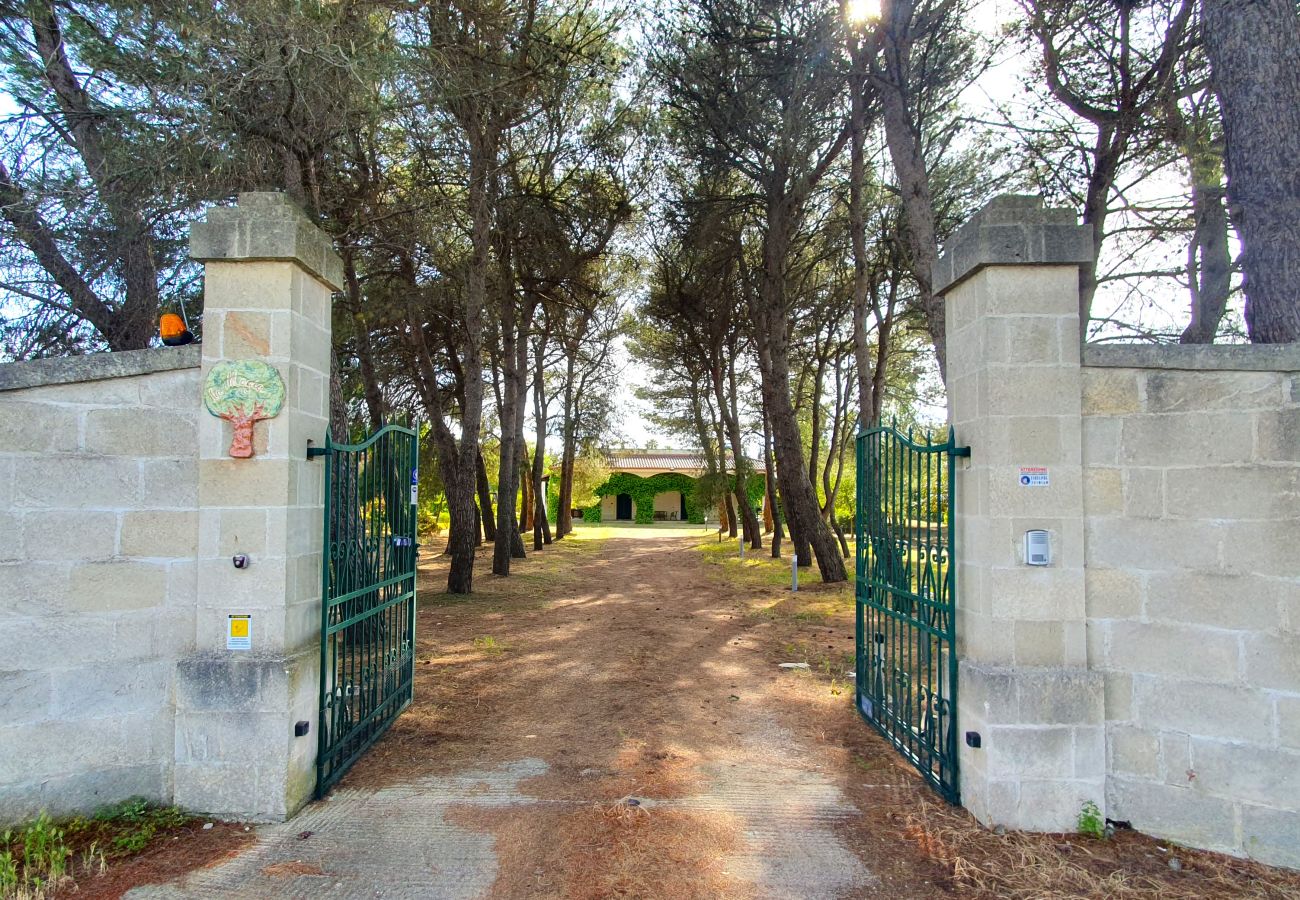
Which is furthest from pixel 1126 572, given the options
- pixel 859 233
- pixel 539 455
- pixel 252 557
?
pixel 539 455

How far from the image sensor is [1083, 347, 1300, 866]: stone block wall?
3.38 m

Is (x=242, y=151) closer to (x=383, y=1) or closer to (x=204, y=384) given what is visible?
(x=383, y=1)

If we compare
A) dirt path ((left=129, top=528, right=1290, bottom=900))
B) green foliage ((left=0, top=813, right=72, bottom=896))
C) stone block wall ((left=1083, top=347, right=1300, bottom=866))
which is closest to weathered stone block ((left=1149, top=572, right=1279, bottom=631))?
stone block wall ((left=1083, top=347, right=1300, bottom=866))

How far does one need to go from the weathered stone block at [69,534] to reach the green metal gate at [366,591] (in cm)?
102

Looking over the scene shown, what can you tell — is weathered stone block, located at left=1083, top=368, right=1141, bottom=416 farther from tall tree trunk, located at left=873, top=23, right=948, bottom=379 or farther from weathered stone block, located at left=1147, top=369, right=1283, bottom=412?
tall tree trunk, located at left=873, top=23, right=948, bottom=379

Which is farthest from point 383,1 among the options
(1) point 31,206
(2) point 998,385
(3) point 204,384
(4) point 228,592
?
(2) point 998,385

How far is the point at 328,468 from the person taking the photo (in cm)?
412

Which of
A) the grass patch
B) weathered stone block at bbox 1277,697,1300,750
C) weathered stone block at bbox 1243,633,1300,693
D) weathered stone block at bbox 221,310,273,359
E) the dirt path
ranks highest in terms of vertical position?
weathered stone block at bbox 221,310,273,359

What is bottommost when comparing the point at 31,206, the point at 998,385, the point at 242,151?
the point at 998,385

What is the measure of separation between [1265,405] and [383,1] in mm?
7530

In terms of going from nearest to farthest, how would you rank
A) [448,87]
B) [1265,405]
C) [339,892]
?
1. [339,892]
2. [1265,405]
3. [448,87]

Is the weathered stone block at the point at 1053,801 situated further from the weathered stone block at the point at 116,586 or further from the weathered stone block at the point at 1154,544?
the weathered stone block at the point at 116,586

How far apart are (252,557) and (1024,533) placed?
3.95m

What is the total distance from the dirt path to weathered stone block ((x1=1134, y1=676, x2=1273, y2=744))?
1.90ft
